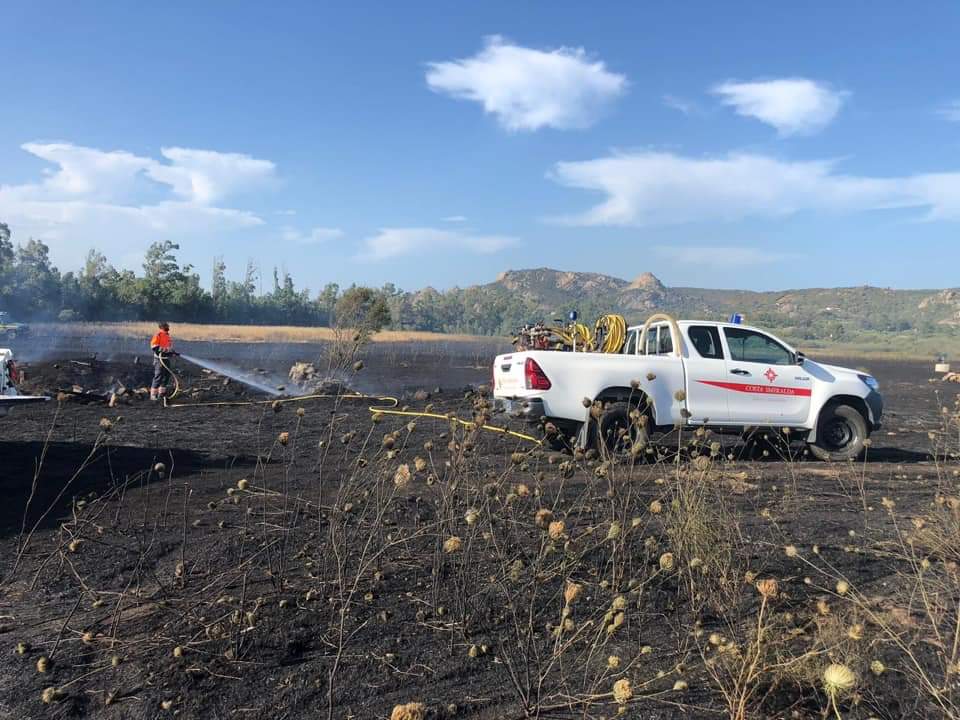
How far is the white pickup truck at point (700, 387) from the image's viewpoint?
9.41 m

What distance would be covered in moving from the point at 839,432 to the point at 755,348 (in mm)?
1748

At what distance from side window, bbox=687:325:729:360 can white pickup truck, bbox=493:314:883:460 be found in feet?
0.05

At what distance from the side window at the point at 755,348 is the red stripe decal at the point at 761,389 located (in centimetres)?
37

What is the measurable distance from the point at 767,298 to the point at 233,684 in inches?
7221

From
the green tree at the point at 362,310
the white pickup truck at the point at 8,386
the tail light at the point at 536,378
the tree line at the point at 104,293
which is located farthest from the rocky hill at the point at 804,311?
the tail light at the point at 536,378

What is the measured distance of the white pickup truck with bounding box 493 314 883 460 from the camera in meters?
9.41

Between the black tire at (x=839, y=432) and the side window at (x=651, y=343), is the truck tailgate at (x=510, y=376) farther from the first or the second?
the black tire at (x=839, y=432)

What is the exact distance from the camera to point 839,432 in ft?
35.2

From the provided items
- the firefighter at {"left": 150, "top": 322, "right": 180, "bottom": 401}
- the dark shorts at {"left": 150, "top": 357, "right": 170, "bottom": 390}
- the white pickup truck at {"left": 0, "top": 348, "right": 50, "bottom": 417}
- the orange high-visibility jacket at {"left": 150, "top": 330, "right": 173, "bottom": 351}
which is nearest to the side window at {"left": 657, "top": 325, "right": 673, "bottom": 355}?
the firefighter at {"left": 150, "top": 322, "right": 180, "bottom": 401}

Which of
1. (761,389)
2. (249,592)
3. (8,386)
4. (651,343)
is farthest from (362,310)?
(249,592)

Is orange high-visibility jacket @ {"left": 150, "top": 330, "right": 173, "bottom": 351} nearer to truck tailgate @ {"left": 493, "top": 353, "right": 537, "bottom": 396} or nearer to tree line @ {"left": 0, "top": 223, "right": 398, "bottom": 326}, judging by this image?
truck tailgate @ {"left": 493, "top": 353, "right": 537, "bottom": 396}

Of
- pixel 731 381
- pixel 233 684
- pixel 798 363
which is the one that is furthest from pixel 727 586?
pixel 798 363

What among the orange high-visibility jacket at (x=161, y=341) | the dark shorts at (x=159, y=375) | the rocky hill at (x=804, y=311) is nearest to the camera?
the dark shorts at (x=159, y=375)

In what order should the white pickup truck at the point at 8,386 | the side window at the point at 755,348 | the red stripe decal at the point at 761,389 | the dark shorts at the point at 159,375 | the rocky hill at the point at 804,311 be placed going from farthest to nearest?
the rocky hill at the point at 804,311 < the dark shorts at the point at 159,375 < the white pickup truck at the point at 8,386 < the side window at the point at 755,348 < the red stripe decal at the point at 761,389
